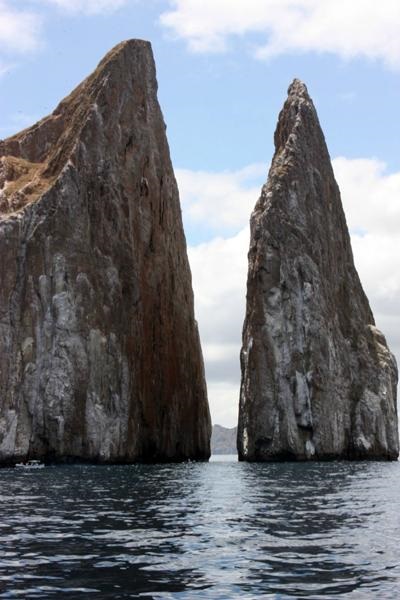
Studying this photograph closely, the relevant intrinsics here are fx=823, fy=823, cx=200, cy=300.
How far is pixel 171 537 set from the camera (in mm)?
24156

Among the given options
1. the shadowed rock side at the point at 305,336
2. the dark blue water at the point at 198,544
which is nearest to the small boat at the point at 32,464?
the shadowed rock side at the point at 305,336

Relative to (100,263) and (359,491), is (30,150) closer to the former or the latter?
(100,263)

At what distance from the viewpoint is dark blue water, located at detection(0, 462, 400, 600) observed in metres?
16.9

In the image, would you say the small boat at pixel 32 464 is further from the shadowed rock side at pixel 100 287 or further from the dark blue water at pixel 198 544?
the dark blue water at pixel 198 544

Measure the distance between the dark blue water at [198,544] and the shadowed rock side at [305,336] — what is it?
176ft

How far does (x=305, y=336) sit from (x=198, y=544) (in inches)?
3067

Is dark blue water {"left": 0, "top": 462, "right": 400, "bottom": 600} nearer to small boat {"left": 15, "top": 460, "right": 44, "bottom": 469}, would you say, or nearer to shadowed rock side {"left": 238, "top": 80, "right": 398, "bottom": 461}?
small boat {"left": 15, "top": 460, "right": 44, "bottom": 469}

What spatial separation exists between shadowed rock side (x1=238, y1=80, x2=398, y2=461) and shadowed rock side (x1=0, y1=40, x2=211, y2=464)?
11734 mm

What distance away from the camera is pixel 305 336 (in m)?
99.6

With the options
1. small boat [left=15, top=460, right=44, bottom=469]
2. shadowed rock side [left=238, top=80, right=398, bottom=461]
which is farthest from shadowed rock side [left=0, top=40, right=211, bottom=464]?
shadowed rock side [left=238, top=80, right=398, bottom=461]

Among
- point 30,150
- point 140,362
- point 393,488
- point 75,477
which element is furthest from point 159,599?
point 30,150

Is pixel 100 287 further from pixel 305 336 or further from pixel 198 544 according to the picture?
pixel 198 544

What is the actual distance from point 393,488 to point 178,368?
63145 millimetres

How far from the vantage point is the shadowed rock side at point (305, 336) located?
95125 mm
